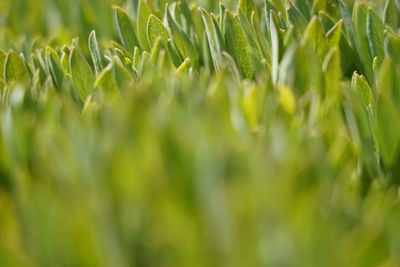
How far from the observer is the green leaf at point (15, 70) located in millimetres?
2160

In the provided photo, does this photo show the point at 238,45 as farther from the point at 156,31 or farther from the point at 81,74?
the point at 81,74

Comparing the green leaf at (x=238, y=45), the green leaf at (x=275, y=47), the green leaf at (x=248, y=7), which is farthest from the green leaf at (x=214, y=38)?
the green leaf at (x=248, y=7)

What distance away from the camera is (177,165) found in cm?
127

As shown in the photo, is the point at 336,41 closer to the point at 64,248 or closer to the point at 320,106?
the point at 320,106

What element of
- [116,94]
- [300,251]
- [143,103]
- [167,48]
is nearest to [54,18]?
[167,48]

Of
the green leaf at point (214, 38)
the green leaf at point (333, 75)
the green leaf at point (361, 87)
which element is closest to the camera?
the green leaf at point (333, 75)

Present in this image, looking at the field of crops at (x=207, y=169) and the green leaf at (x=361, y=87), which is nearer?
the field of crops at (x=207, y=169)

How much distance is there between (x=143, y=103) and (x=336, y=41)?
1.02m

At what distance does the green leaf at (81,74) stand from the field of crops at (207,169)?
73mm

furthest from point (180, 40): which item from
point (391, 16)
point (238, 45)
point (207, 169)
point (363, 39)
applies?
point (207, 169)

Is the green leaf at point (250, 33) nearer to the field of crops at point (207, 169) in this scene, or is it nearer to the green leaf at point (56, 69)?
the field of crops at point (207, 169)

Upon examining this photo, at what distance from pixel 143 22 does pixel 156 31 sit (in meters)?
0.13

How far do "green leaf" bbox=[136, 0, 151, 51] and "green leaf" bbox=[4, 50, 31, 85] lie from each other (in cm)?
45

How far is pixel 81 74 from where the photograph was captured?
2107 millimetres
